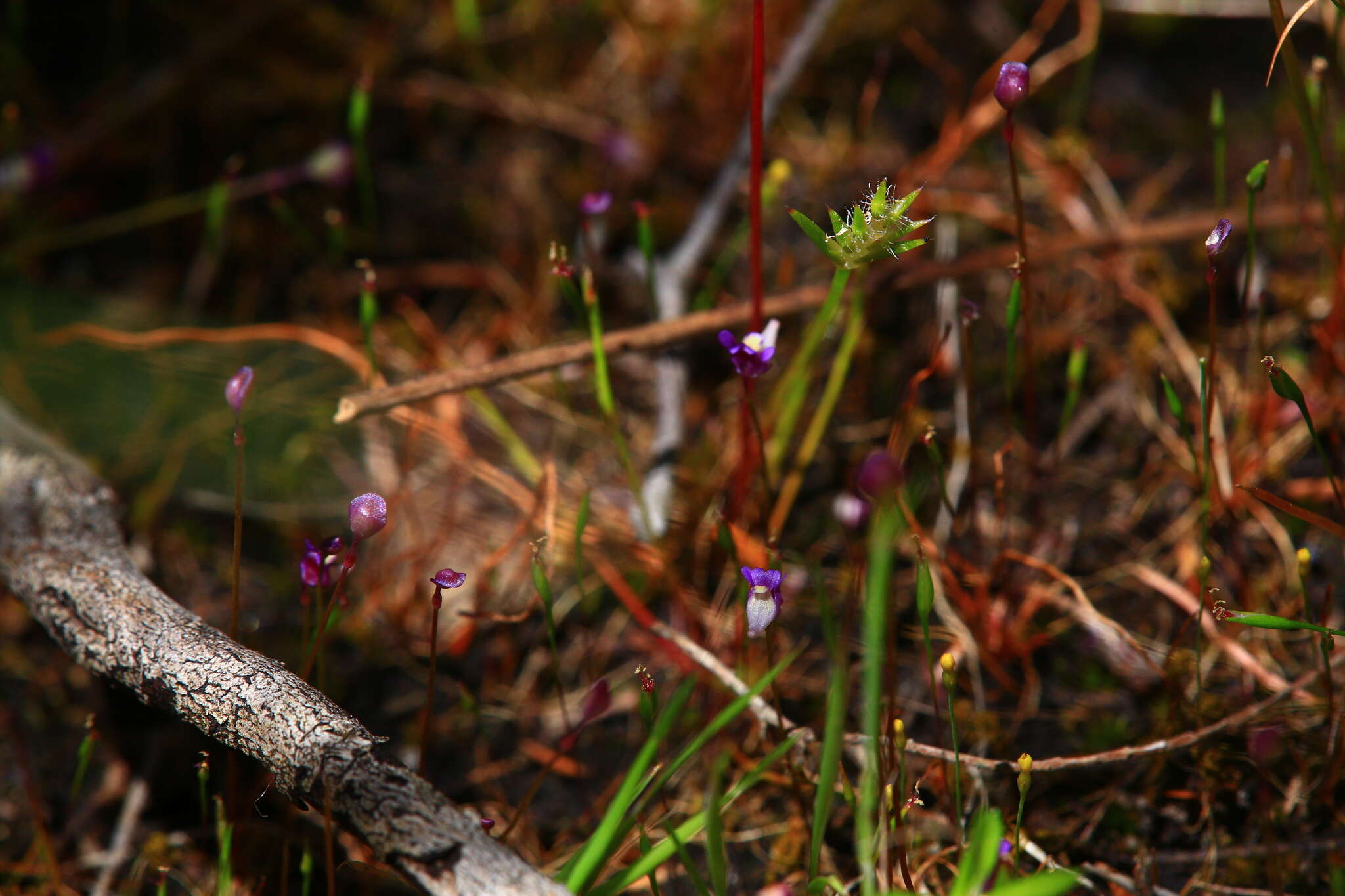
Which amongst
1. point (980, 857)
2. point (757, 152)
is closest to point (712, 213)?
point (757, 152)

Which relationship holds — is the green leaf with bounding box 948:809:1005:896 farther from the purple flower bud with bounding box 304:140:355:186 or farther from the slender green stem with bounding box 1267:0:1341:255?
the purple flower bud with bounding box 304:140:355:186

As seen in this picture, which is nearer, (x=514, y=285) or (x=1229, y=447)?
(x=1229, y=447)

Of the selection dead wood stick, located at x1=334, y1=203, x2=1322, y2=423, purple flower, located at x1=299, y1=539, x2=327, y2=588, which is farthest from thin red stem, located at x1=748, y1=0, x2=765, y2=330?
purple flower, located at x1=299, y1=539, x2=327, y2=588


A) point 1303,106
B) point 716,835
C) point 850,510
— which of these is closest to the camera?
point 716,835

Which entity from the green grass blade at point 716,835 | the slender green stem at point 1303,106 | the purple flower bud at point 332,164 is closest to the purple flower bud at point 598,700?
the green grass blade at point 716,835

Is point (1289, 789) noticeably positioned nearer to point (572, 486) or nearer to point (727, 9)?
point (572, 486)

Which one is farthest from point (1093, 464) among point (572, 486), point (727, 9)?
point (727, 9)

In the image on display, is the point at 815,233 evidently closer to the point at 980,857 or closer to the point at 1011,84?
the point at 1011,84
